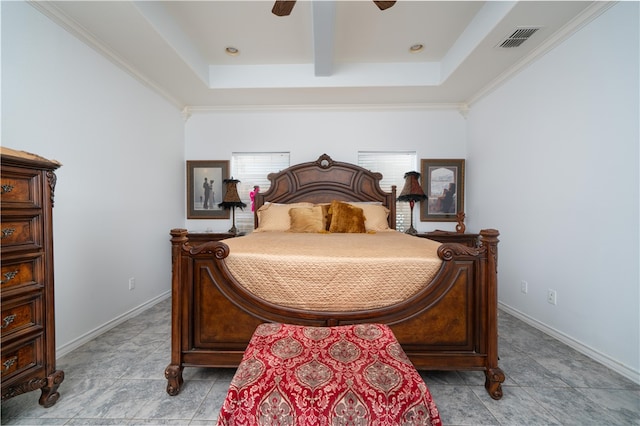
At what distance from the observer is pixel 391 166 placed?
13.0 ft

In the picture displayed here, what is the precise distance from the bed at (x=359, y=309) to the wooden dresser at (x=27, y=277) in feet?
2.13

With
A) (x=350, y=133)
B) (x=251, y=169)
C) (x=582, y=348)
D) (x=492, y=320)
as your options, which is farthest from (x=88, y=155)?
(x=582, y=348)

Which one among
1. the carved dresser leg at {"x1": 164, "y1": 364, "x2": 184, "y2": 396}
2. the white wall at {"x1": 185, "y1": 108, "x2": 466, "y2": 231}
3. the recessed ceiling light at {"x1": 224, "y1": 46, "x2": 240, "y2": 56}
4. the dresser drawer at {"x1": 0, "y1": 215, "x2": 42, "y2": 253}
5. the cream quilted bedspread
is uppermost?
the recessed ceiling light at {"x1": 224, "y1": 46, "x2": 240, "y2": 56}

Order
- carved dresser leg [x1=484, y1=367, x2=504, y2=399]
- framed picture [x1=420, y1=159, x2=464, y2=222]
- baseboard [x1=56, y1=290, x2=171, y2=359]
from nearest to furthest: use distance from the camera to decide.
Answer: carved dresser leg [x1=484, y1=367, x2=504, y2=399], baseboard [x1=56, y1=290, x2=171, y2=359], framed picture [x1=420, y1=159, x2=464, y2=222]

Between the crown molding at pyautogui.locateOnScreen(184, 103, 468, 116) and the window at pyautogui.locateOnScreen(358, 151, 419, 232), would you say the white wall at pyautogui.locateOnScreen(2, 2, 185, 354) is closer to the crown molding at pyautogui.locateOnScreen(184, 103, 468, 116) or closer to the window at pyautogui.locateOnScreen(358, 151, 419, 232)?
the crown molding at pyautogui.locateOnScreen(184, 103, 468, 116)

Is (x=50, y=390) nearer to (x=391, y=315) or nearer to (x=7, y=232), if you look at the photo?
(x=7, y=232)

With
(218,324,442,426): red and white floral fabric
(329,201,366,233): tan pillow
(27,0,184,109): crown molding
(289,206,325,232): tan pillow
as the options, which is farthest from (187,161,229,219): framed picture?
(218,324,442,426): red and white floral fabric

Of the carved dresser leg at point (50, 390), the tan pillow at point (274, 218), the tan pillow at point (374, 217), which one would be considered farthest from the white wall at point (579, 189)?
the carved dresser leg at point (50, 390)

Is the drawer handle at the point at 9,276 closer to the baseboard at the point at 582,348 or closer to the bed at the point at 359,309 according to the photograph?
the bed at the point at 359,309

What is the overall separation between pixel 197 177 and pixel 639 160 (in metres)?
4.63

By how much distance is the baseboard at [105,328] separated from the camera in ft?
6.92

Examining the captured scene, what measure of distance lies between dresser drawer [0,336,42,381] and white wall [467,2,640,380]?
3.73 metres

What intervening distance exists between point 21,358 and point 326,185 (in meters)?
3.14

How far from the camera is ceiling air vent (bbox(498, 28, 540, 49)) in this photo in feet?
7.50
